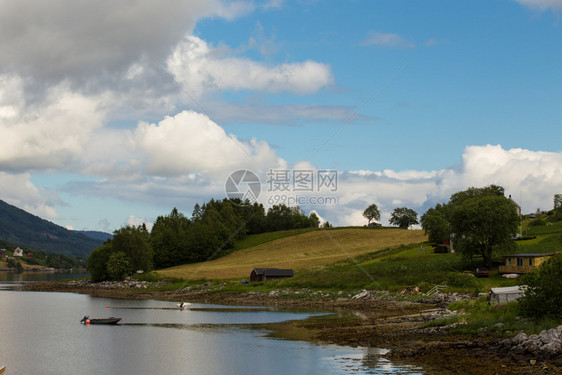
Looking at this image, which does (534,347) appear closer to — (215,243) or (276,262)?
(276,262)

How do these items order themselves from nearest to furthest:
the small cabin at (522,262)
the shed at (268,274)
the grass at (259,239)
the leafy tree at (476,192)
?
1. the small cabin at (522,262)
2. the shed at (268,274)
3. the leafy tree at (476,192)
4. the grass at (259,239)

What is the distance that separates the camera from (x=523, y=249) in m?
71.1

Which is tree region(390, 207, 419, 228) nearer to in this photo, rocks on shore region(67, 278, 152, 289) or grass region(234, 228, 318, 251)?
grass region(234, 228, 318, 251)

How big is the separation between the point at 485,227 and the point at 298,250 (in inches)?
2465

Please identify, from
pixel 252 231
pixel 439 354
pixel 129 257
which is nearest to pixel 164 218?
pixel 252 231

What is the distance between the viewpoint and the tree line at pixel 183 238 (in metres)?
113

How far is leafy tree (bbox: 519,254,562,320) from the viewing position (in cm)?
2996

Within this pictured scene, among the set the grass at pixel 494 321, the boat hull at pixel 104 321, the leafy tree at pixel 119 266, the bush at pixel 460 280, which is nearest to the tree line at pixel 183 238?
the leafy tree at pixel 119 266

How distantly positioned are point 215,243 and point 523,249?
85.1 metres

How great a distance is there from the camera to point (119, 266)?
10994 centimetres

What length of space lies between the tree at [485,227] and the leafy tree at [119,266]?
6878cm

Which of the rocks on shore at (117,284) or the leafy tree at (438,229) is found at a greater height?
the leafy tree at (438,229)

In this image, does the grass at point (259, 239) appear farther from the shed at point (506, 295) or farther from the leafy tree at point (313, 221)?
the shed at point (506, 295)

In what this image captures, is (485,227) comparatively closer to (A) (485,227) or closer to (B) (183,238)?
(A) (485,227)
